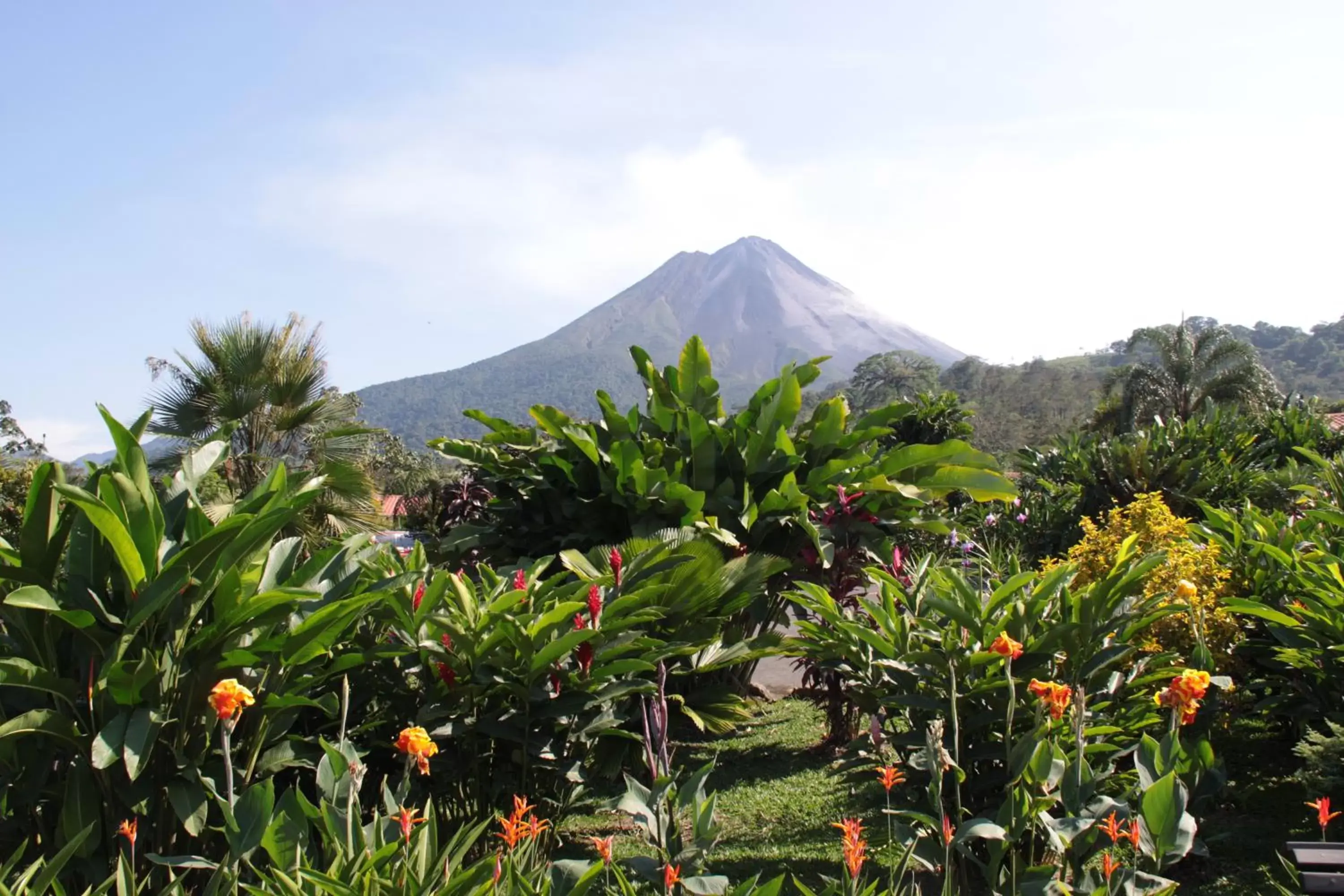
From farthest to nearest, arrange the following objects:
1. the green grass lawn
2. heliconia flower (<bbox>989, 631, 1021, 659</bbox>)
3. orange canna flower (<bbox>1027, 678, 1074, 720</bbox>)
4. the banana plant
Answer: the green grass lawn < the banana plant < heliconia flower (<bbox>989, 631, 1021, 659</bbox>) < orange canna flower (<bbox>1027, 678, 1074, 720</bbox>)

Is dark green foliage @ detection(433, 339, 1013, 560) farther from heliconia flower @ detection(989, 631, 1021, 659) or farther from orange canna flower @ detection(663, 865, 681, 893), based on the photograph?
orange canna flower @ detection(663, 865, 681, 893)

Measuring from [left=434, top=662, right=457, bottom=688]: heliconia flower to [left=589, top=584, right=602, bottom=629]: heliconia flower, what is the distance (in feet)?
1.62

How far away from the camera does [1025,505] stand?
33.6ft

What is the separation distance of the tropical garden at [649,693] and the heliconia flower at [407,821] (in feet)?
0.11

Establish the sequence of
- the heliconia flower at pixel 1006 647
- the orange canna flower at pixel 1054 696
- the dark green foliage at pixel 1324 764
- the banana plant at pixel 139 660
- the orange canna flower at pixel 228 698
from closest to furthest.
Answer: the orange canna flower at pixel 228 698 < the orange canna flower at pixel 1054 696 < the heliconia flower at pixel 1006 647 < the banana plant at pixel 139 660 < the dark green foliage at pixel 1324 764

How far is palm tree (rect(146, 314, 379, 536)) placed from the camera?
8.69 metres

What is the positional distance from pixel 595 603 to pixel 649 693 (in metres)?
0.52

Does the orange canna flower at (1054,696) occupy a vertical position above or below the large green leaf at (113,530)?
below

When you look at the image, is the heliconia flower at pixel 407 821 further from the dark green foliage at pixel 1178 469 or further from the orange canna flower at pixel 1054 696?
the dark green foliage at pixel 1178 469

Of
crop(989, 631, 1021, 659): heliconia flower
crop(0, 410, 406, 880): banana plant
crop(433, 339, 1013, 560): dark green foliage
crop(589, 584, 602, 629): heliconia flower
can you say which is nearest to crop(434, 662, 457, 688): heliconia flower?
crop(0, 410, 406, 880): banana plant

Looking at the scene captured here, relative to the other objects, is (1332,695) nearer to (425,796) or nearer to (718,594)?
(718,594)

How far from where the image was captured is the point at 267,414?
948cm

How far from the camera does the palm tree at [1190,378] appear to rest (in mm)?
23688

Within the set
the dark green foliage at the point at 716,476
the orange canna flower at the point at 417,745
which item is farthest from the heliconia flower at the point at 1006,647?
the dark green foliage at the point at 716,476
